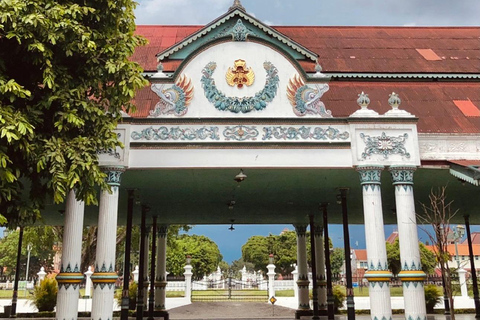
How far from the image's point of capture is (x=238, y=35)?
12.1m

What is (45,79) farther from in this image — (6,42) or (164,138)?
(164,138)

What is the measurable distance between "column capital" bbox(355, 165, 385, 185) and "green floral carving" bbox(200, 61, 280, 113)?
9.19ft

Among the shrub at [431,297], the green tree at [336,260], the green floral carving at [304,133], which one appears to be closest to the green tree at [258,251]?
the green tree at [336,260]

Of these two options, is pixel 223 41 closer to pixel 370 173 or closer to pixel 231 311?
pixel 370 173

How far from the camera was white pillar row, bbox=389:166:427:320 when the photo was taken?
10.8 metres

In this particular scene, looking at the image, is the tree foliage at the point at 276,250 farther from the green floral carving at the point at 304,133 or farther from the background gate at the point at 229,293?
the green floral carving at the point at 304,133

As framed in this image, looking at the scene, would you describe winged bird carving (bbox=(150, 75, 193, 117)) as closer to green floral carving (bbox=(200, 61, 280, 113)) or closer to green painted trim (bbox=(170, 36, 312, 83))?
green painted trim (bbox=(170, 36, 312, 83))

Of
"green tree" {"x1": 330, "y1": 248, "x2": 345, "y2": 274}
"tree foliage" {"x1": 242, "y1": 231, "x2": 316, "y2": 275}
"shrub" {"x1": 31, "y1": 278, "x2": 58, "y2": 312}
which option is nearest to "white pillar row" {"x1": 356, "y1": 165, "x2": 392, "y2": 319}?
"shrub" {"x1": 31, "y1": 278, "x2": 58, "y2": 312}

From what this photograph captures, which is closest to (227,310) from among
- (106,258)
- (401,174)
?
(106,258)

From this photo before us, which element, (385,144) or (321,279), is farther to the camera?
(321,279)

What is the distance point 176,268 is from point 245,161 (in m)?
53.9

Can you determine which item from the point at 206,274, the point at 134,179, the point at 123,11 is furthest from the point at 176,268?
the point at 123,11

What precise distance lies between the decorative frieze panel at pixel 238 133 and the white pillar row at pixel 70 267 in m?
2.15

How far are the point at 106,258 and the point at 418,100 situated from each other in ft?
29.9
